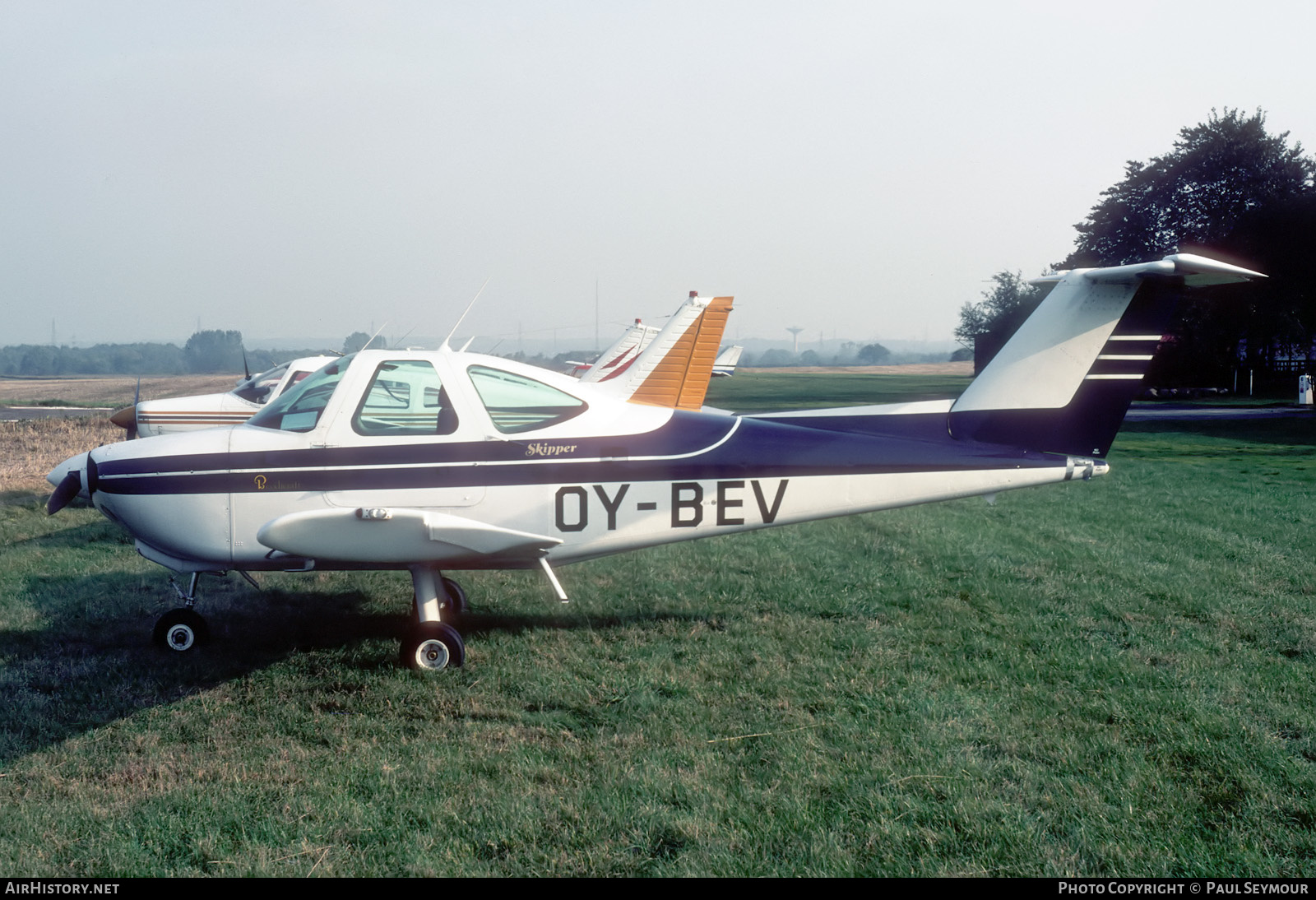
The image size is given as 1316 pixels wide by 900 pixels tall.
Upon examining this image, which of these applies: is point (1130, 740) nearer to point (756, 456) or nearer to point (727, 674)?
point (727, 674)

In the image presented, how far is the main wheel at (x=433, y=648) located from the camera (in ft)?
18.3

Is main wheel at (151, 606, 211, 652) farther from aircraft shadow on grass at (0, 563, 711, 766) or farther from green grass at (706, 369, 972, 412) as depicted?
green grass at (706, 369, 972, 412)

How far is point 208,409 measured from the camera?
11359mm

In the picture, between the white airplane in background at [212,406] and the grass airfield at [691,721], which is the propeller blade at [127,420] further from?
the grass airfield at [691,721]

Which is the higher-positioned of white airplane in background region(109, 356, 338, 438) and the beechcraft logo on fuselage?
white airplane in background region(109, 356, 338, 438)

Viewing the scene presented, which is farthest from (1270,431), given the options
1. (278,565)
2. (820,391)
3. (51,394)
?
(51,394)

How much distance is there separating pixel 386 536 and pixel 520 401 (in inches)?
46.8

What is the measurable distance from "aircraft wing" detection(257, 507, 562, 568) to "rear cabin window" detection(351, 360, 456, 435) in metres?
0.54

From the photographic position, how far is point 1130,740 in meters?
4.43

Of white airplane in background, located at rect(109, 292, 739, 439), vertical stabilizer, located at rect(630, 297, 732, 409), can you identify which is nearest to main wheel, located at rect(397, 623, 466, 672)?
white airplane in background, located at rect(109, 292, 739, 439)

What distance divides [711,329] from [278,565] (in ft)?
39.2

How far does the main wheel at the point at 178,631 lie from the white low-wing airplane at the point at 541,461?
1 cm

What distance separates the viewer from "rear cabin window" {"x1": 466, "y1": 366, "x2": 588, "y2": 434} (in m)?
5.83

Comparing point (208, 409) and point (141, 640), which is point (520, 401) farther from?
point (208, 409)
